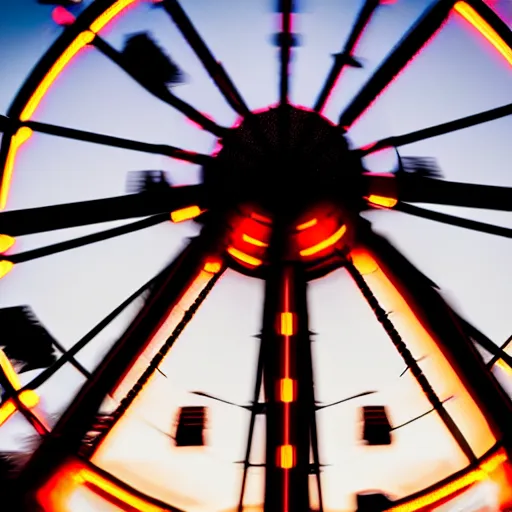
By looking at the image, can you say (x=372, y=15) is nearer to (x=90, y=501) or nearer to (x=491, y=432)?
(x=491, y=432)

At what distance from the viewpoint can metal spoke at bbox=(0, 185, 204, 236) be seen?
3.96 metres

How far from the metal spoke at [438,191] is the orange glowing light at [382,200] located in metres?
0.03

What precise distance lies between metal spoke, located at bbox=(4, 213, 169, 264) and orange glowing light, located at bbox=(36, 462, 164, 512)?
1.73 m

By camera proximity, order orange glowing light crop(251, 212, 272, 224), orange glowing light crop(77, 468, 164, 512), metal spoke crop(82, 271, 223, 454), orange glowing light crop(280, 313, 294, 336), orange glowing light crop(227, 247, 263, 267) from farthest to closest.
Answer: orange glowing light crop(227, 247, 263, 267) < orange glowing light crop(251, 212, 272, 224) < metal spoke crop(82, 271, 223, 454) < orange glowing light crop(280, 313, 294, 336) < orange glowing light crop(77, 468, 164, 512)

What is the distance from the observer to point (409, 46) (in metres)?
4.69

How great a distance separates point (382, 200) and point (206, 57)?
1.92 meters

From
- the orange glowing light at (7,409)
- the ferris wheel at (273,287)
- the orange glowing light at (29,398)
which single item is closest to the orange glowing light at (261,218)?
the ferris wheel at (273,287)

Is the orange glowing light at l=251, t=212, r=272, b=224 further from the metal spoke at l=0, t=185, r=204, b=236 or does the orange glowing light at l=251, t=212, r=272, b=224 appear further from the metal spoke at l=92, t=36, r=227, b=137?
the metal spoke at l=92, t=36, r=227, b=137

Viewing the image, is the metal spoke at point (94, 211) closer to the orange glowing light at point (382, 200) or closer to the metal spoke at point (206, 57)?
the metal spoke at point (206, 57)

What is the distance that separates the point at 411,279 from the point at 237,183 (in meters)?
1.43

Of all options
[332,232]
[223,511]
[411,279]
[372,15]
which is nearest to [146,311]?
[332,232]

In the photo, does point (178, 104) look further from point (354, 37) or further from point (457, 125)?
point (457, 125)

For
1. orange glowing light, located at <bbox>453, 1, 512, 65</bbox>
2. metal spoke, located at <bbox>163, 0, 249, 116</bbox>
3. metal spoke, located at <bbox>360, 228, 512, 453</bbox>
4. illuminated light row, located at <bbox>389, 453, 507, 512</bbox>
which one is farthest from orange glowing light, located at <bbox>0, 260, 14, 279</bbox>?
orange glowing light, located at <bbox>453, 1, 512, 65</bbox>

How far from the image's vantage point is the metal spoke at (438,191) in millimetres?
4047
